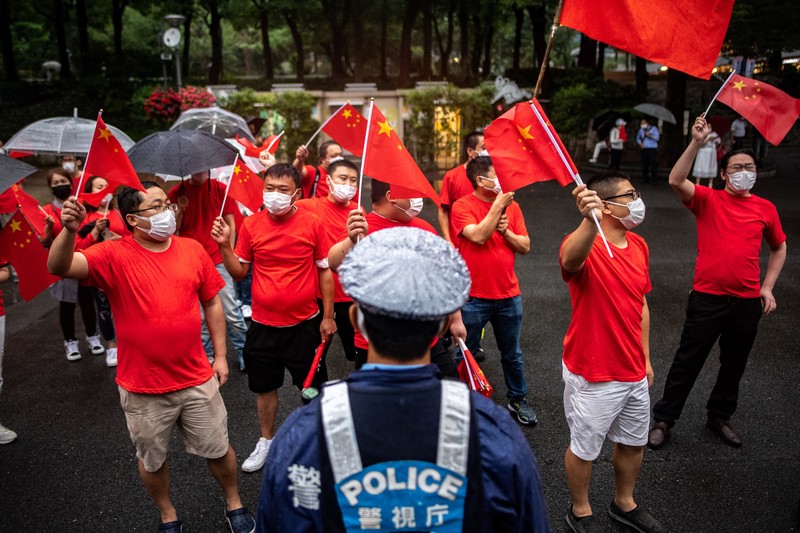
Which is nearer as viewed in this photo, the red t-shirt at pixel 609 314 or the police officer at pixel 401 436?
the police officer at pixel 401 436

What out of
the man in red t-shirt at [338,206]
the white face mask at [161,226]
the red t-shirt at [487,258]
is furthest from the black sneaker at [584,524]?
the white face mask at [161,226]

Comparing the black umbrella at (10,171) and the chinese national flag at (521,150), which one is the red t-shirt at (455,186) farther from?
the black umbrella at (10,171)

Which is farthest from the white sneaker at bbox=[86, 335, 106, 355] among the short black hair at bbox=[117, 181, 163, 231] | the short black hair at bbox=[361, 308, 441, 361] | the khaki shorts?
the short black hair at bbox=[361, 308, 441, 361]

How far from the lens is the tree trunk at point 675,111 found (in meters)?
18.6

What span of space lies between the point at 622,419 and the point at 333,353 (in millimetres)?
3533

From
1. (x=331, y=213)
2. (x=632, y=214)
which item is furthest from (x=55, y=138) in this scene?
(x=632, y=214)

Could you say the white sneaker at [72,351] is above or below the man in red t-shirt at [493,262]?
below

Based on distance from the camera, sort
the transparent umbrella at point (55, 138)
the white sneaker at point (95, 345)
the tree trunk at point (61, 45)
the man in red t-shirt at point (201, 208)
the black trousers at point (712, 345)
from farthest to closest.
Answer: the tree trunk at point (61, 45), the white sneaker at point (95, 345), the transparent umbrella at point (55, 138), the man in red t-shirt at point (201, 208), the black trousers at point (712, 345)

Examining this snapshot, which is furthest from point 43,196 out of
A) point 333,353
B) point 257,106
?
point 333,353

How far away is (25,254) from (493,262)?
10.5 feet

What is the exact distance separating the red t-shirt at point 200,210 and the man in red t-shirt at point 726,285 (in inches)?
150

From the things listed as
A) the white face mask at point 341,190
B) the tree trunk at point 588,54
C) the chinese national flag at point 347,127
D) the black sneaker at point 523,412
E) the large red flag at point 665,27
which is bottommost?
the black sneaker at point 523,412

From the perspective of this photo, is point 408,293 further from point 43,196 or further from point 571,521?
point 43,196

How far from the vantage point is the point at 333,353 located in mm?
6395
